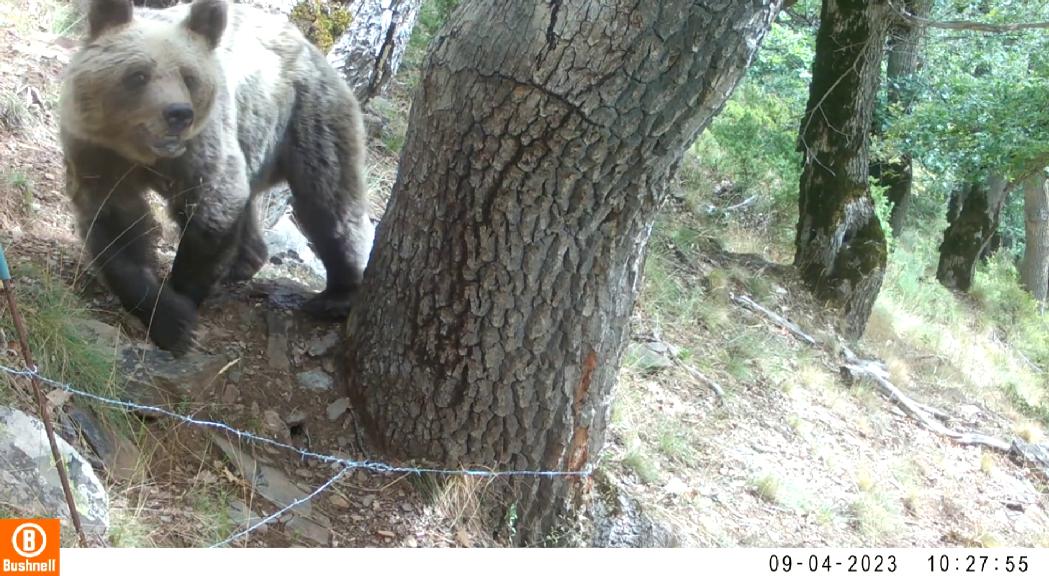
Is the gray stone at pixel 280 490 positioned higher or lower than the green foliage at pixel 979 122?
lower

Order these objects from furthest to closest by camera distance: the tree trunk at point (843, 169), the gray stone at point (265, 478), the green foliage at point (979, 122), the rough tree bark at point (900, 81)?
the rough tree bark at point (900, 81), the green foliage at point (979, 122), the tree trunk at point (843, 169), the gray stone at point (265, 478)

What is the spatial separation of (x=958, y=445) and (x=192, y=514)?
287 inches

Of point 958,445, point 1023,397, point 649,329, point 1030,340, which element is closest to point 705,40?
point 649,329

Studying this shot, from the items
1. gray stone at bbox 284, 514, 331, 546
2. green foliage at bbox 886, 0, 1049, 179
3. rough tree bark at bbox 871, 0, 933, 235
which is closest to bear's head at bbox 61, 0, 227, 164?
gray stone at bbox 284, 514, 331, 546

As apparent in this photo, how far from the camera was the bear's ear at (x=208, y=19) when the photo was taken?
4160 mm

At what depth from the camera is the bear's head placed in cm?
383

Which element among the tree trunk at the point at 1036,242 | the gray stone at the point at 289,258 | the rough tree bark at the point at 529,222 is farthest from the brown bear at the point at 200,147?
the tree trunk at the point at 1036,242

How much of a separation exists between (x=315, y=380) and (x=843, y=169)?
767 centimetres

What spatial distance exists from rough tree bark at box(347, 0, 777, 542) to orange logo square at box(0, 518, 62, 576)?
1.55m

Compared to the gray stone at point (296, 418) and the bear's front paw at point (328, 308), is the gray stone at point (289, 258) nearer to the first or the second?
the bear's front paw at point (328, 308)

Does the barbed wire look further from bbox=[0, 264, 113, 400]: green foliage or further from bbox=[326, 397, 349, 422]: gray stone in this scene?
bbox=[326, 397, 349, 422]: gray stone

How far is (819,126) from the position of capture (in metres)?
10.8

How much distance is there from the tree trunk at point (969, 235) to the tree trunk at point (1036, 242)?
25.3 inches

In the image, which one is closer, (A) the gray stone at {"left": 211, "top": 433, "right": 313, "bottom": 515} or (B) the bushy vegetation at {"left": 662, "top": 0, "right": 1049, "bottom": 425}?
(A) the gray stone at {"left": 211, "top": 433, "right": 313, "bottom": 515}
